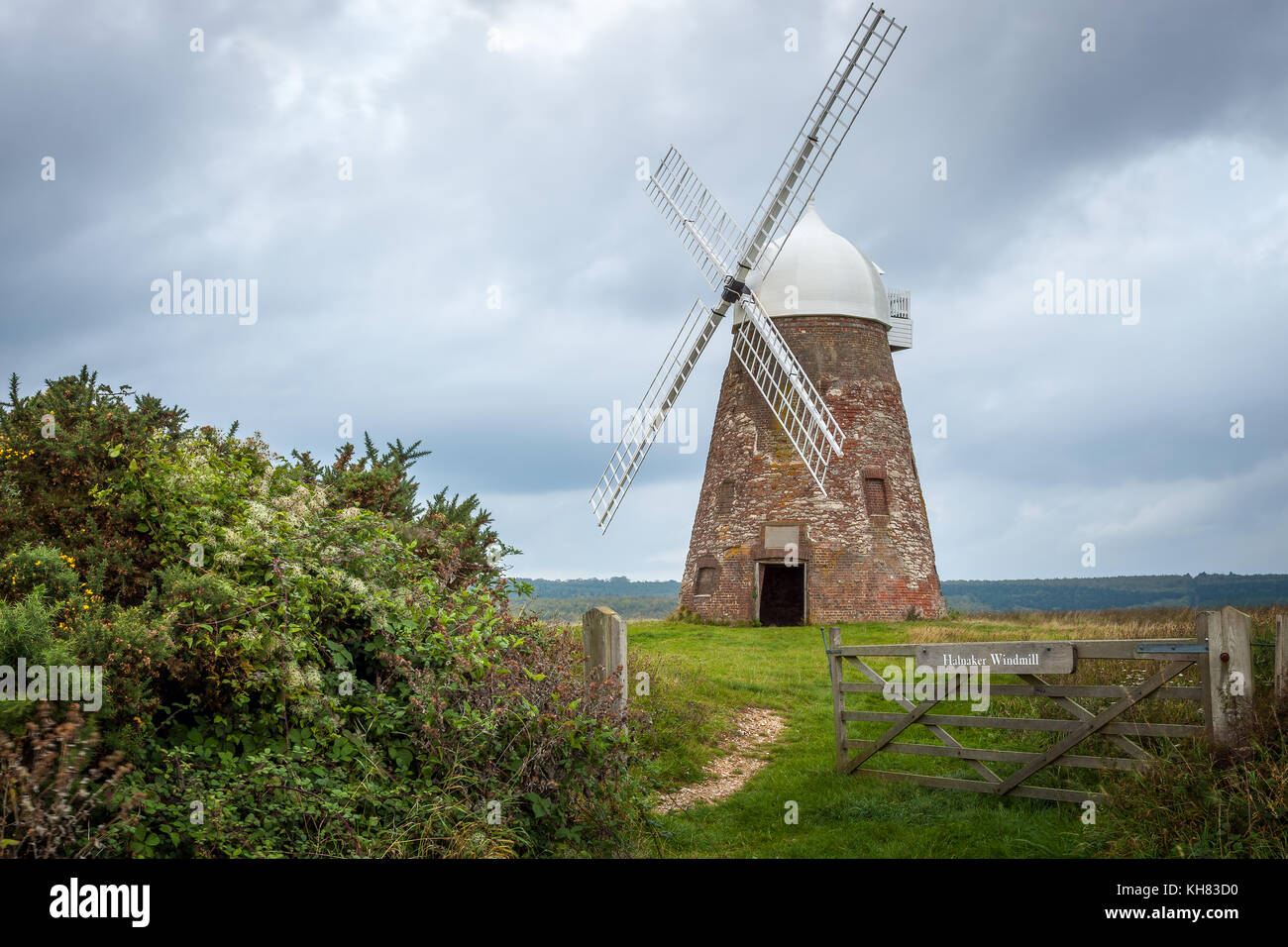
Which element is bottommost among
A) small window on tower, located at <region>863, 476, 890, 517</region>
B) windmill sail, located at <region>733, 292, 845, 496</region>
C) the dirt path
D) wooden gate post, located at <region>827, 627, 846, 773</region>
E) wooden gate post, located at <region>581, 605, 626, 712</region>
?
the dirt path

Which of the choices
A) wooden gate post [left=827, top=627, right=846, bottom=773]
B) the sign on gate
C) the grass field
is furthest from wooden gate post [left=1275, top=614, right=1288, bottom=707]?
wooden gate post [left=827, top=627, right=846, bottom=773]

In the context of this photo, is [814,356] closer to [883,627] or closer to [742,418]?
[742,418]

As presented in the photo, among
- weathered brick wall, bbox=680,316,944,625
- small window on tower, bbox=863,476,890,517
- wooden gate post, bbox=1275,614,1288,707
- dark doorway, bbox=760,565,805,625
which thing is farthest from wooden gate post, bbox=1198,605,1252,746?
dark doorway, bbox=760,565,805,625

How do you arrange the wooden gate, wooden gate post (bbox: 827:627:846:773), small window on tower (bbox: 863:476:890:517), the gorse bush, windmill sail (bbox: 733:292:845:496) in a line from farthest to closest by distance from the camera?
1. small window on tower (bbox: 863:476:890:517)
2. windmill sail (bbox: 733:292:845:496)
3. wooden gate post (bbox: 827:627:846:773)
4. the wooden gate
5. the gorse bush

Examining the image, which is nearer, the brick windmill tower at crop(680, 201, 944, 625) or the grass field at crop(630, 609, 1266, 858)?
the grass field at crop(630, 609, 1266, 858)

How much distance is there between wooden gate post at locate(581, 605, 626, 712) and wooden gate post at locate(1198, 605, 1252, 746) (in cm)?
426

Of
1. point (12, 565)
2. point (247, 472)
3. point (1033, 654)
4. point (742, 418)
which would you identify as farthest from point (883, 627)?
point (12, 565)

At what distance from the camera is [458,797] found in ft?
20.4

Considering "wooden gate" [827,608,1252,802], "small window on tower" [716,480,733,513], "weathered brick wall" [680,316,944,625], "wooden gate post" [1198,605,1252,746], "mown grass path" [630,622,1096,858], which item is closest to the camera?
"wooden gate post" [1198,605,1252,746]

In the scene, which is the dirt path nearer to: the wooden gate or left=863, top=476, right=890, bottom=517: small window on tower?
the wooden gate

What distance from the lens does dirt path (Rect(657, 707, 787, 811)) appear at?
32.5ft

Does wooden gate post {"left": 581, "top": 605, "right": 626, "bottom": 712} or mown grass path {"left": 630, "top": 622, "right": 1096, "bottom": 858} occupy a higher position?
wooden gate post {"left": 581, "top": 605, "right": 626, "bottom": 712}
